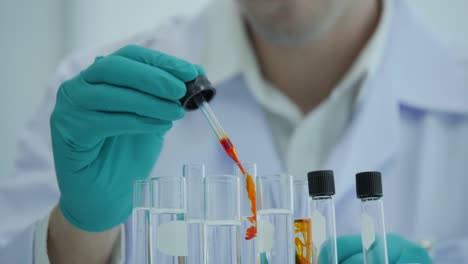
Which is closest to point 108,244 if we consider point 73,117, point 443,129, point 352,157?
point 73,117

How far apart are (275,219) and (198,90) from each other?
0.83ft

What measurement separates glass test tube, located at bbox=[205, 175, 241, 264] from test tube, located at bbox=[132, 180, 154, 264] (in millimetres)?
79

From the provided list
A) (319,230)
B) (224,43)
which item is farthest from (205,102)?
(224,43)

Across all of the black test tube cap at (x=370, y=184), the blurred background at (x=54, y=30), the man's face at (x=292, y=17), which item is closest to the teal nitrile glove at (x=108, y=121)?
the black test tube cap at (x=370, y=184)

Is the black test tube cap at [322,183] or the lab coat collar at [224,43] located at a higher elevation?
the lab coat collar at [224,43]

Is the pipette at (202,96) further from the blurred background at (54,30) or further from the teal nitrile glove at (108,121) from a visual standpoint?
the blurred background at (54,30)

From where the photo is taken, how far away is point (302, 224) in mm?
814

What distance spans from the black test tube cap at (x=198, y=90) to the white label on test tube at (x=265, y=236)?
0.24 m

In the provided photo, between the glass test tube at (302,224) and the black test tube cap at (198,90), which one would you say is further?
the black test tube cap at (198,90)

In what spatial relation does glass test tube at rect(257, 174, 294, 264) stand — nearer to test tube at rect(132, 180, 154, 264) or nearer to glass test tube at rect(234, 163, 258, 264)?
glass test tube at rect(234, 163, 258, 264)

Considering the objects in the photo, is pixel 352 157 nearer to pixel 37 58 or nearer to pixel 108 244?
pixel 108 244

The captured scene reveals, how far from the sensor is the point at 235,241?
76 cm

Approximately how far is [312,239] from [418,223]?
651 millimetres

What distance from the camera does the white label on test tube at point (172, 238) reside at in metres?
0.76
